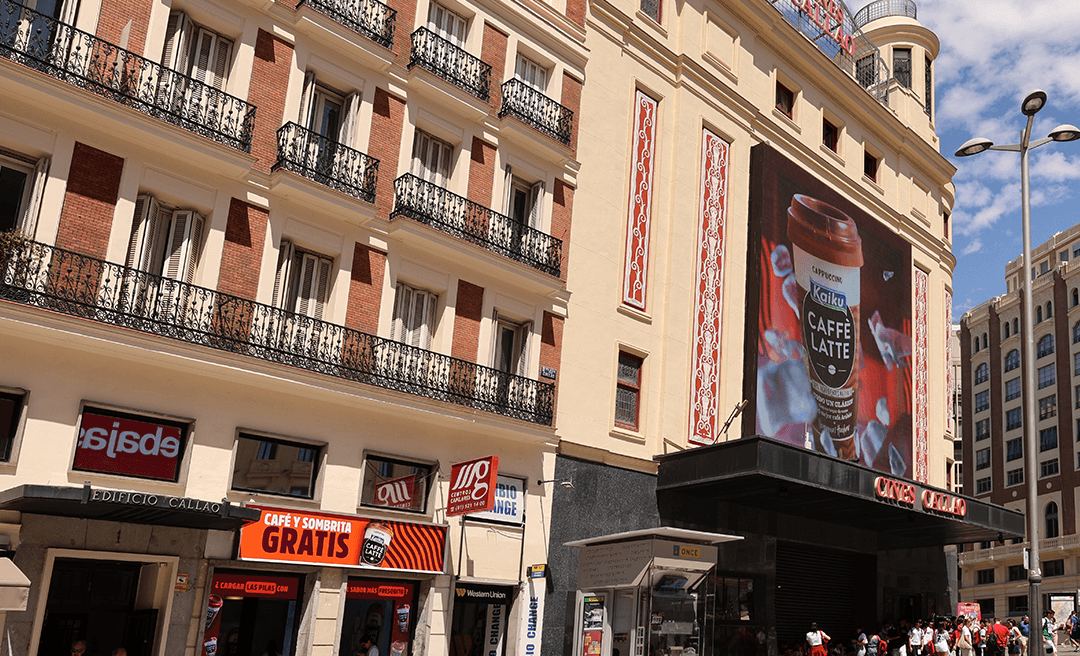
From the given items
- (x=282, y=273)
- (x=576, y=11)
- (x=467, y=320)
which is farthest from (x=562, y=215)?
(x=282, y=273)

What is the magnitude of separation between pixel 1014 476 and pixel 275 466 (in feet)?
284

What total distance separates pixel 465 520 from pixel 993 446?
8492 cm

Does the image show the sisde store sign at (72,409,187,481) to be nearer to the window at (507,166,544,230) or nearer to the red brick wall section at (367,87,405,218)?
the red brick wall section at (367,87,405,218)

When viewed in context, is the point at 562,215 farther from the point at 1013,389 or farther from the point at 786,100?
the point at 1013,389

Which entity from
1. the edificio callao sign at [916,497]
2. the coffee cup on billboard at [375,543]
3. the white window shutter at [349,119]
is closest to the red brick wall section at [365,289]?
the white window shutter at [349,119]

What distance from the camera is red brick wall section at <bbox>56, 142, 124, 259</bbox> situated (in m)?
16.8

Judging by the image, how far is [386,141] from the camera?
21.9 m

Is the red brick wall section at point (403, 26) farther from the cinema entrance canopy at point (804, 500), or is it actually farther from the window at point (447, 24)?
the cinema entrance canopy at point (804, 500)

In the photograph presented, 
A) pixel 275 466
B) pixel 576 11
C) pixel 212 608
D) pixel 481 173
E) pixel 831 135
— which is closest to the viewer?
pixel 212 608

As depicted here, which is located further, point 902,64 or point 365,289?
point 902,64

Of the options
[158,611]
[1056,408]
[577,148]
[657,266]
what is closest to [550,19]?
[577,148]

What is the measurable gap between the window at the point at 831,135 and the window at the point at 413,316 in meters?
20.8

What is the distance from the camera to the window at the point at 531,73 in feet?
84.0

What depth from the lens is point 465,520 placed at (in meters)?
21.5
